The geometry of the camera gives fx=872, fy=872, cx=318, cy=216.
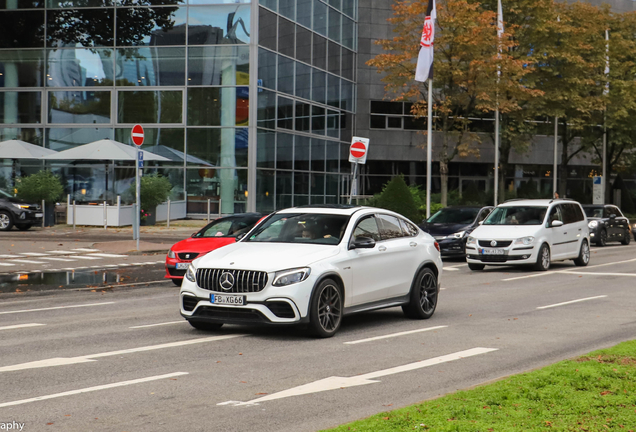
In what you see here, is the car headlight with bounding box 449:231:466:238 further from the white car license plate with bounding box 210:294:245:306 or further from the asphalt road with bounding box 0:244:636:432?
the white car license plate with bounding box 210:294:245:306

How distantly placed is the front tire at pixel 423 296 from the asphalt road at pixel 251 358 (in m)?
0.19

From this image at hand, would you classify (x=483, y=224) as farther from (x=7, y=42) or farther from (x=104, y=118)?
(x=7, y=42)

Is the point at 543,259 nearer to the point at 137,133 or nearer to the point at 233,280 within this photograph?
the point at 137,133

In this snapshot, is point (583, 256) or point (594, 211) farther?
point (594, 211)

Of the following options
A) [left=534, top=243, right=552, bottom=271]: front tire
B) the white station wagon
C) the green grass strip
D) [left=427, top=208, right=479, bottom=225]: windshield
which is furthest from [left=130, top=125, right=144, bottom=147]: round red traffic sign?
the green grass strip

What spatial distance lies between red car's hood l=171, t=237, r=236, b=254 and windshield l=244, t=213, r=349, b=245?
5310mm

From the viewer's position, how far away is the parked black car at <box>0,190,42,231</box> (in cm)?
3316

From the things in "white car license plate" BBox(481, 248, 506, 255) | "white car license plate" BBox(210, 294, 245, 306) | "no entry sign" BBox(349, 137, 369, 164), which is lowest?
"white car license plate" BBox(481, 248, 506, 255)

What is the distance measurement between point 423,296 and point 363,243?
6.33 feet

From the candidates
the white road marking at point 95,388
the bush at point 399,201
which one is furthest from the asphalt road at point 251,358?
the bush at point 399,201

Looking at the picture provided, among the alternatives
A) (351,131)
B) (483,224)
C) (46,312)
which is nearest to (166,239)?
(483,224)

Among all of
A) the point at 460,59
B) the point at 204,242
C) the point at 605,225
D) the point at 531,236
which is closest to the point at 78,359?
the point at 204,242

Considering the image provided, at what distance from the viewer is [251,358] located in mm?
9016

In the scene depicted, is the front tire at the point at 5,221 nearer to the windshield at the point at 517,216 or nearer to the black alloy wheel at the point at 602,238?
the windshield at the point at 517,216
